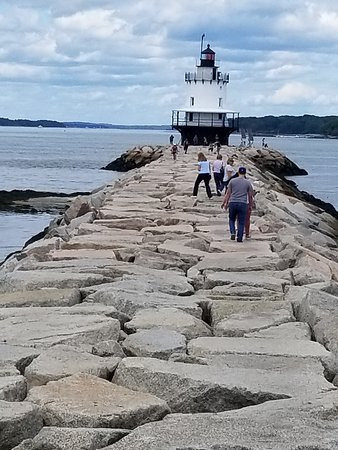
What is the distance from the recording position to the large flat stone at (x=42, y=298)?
5.54 meters

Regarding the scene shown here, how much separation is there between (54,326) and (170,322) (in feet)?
2.29

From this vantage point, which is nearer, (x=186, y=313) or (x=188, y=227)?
(x=186, y=313)

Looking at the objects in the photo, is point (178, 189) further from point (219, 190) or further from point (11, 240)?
point (11, 240)

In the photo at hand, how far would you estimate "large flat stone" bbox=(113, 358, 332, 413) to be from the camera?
3758mm

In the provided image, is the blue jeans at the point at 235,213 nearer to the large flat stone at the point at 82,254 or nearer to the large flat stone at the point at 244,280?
the large flat stone at the point at 82,254

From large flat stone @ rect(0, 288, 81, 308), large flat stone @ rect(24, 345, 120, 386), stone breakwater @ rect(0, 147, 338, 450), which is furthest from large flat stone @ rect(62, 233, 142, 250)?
large flat stone @ rect(24, 345, 120, 386)

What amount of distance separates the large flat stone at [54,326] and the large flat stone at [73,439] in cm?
129

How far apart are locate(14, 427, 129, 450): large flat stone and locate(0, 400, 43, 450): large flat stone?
3.0 inches

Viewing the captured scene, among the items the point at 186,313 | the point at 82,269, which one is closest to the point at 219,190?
the point at 82,269

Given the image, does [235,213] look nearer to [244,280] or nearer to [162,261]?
[162,261]

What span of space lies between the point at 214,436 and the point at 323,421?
1.66ft

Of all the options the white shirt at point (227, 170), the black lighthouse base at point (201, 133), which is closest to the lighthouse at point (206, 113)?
the black lighthouse base at point (201, 133)

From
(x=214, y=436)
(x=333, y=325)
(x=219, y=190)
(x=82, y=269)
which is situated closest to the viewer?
(x=214, y=436)

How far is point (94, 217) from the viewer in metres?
11.3
